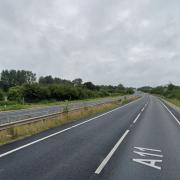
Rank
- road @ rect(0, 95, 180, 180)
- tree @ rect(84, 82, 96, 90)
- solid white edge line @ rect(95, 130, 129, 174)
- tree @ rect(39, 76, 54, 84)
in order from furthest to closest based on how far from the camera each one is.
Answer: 1. tree @ rect(39, 76, 54, 84)
2. tree @ rect(84, 82, 96, 90)
3. solid white edge line @ rect(95, 130, 129, 174)
4. road @ rect(0, 95, 180, 180)

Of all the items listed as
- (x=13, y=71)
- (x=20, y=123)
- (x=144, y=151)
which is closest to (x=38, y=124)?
(x=20, y=123)

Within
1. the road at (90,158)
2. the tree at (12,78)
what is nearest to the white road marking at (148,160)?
the road at (90,158)

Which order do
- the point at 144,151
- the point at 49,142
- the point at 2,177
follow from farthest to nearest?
1. the point at 49,142
2. the point at 144,151
3. the point at 2,177

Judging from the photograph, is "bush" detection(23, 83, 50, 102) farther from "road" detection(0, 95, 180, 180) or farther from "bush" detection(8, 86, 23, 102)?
"road" detection(0, 95, 180, 180)

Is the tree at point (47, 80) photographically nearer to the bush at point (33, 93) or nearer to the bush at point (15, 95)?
the bush at point (33, 93)

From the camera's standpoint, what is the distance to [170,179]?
A: 687 centimetres

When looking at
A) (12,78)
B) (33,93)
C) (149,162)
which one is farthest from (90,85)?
(149,162)

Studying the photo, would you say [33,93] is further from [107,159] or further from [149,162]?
[149,162]

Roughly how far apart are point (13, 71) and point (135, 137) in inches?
5593

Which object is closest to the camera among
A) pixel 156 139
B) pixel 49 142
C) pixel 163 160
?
pixel 163 160

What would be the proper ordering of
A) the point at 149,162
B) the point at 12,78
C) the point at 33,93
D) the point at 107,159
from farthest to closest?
the point at 12,78
the point at 33,93
the point at 107,159
the point at 149,162

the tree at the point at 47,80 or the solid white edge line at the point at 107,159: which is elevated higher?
the tree at the point at 47,80

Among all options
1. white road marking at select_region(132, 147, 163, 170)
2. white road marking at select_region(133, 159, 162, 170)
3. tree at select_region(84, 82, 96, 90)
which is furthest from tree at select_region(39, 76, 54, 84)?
white road marking at select_region(133, 159, 162, 170)

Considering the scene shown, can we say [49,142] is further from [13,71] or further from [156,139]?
[13,71]
